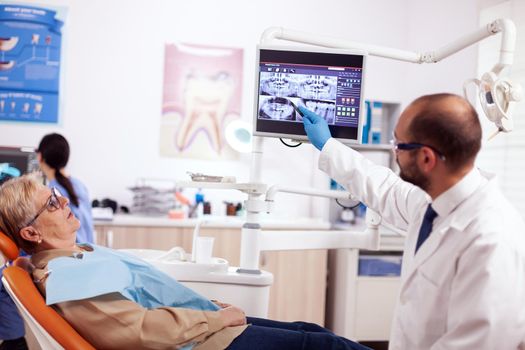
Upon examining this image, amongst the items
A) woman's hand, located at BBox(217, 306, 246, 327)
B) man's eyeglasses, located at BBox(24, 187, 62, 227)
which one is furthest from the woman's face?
woman's hand, located at BBox(217, 306, 246, 327)

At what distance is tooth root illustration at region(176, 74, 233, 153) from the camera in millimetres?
3732

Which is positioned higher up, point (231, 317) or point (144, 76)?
point (144, 76)

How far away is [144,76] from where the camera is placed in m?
3.70

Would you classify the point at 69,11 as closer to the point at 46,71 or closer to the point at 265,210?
the point at 46,71

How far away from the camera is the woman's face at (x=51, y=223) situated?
1726 millimetres

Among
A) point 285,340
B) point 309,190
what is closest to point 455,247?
point 285,340

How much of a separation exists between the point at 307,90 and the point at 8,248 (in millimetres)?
1079

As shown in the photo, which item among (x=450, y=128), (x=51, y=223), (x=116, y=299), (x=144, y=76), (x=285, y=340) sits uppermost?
(x=144, y=76)

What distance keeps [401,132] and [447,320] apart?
1.48ft

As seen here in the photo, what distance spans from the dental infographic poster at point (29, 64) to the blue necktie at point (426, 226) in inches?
109

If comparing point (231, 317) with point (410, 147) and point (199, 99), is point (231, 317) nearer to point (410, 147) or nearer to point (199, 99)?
point (410, 147)

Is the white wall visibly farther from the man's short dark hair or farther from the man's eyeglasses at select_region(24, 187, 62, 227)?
the man's short dark hair

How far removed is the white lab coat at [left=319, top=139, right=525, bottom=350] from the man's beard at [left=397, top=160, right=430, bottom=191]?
94 mm

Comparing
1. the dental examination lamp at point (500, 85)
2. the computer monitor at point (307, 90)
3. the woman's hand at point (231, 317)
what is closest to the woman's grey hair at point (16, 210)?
the woman's hand at point (231, 317)
